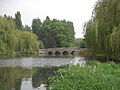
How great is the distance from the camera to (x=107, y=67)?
57.2 feet

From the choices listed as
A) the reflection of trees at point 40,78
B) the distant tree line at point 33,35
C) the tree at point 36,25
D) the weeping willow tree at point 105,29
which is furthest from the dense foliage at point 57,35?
the reflection of trees at point 40,78

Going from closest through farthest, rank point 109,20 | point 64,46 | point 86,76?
point 86,76 < point 109,20 < point 64,46

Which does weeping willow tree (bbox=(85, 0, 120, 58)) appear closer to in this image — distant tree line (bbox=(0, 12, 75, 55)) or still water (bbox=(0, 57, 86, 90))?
still water (bbox=(0, 57, 86, 90))

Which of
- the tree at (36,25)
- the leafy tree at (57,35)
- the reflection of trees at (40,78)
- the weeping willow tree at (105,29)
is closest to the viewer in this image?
the reflection of trees at (40,78)

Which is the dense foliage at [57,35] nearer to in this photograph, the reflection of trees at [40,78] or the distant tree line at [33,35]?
the distant tree line at [33,35]

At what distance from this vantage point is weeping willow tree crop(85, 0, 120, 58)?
19656 mm

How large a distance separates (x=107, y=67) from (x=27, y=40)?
3822 centimetres

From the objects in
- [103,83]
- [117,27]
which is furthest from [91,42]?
[103,83]

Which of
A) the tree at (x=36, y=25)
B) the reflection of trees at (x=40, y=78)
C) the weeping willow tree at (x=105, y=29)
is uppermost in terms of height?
the tree at (x=36, y=25)

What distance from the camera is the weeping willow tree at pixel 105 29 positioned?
64.5 feet

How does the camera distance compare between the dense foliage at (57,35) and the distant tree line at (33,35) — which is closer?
the distant tree line at (33,35)

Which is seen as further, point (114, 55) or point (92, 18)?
point (92, 18)

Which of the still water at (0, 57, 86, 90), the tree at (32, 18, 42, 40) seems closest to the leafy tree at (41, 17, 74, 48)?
the tree at (32, 18, 42, 40)

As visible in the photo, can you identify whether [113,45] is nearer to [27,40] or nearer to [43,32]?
[27,40]
